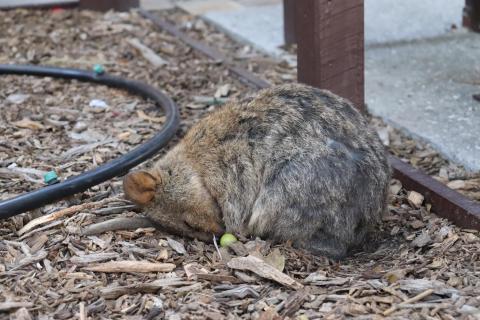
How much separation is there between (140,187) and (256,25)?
541 cm

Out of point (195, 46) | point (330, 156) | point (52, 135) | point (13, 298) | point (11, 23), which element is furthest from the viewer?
point (11, 23)

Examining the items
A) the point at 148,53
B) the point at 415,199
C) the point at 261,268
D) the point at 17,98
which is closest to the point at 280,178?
the point at 261,268

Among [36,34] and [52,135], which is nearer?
[52,135]

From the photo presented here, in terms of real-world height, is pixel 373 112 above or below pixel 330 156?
below

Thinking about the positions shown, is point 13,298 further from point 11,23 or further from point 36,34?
point 11,23

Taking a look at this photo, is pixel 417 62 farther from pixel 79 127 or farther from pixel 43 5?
pixel 43 5

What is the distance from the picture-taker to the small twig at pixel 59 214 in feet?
15.8

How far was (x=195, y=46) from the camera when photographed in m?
8.83

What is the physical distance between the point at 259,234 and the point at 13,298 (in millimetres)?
1525

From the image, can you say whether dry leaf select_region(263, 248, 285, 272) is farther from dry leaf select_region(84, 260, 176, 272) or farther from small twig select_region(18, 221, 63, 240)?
small twig select_region(18, 221, 63, 240)

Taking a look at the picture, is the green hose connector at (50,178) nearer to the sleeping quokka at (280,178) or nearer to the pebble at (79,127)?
the sleeping quokka at (280,178)

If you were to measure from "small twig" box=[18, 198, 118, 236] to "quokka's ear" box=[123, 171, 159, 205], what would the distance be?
36cm

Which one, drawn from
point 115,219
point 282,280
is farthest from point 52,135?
point 282,280

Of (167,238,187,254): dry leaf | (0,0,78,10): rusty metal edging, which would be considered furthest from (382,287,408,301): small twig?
(0,0,78,10): rusty metal edging
